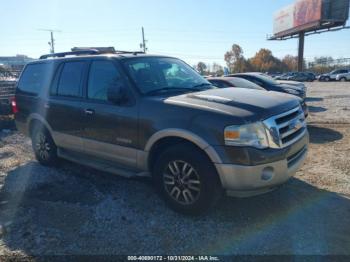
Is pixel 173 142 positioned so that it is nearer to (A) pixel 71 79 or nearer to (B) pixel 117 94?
(B) pixel 117 94

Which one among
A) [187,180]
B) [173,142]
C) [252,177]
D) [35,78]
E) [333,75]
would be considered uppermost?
[35,78]

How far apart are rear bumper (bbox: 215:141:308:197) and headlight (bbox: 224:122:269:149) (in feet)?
Answer: 0.78

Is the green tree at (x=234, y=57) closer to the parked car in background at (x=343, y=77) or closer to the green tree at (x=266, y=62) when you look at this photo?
the green tree at (x=266, y=62)

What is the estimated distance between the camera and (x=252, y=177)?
351 centimetres

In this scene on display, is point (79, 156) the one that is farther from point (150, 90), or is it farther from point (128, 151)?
point (150, 90)

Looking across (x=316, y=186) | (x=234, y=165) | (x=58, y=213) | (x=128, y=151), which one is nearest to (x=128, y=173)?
(x=128, y=151)

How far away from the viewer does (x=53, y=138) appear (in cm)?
577

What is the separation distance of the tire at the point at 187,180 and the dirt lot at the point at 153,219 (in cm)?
21

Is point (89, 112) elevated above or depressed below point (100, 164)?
above

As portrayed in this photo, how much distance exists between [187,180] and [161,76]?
164 cm

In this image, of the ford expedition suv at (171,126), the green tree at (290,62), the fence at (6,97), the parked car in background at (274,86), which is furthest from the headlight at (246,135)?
the green tree at (290,62)

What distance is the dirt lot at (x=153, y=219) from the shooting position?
3.44m

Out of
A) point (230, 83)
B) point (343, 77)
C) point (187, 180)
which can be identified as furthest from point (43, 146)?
→ point (343, 77)

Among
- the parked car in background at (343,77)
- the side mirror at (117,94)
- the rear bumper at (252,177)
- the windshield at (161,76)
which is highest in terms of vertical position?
the windshield at (161,76)
